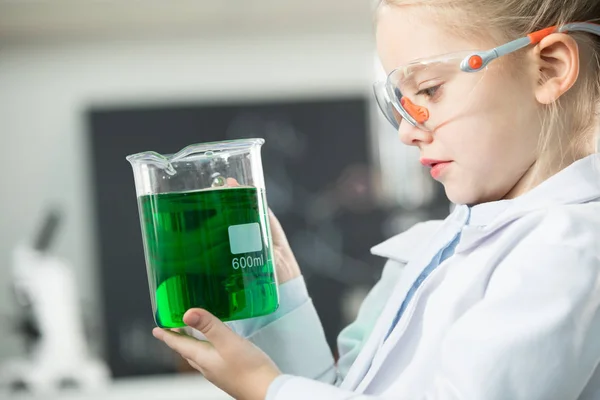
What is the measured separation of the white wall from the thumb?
400cm

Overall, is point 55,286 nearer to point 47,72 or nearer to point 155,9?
point 47,72

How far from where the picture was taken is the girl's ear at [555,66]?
3.01ft

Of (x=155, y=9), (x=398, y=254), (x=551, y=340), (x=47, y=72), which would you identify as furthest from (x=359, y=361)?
(x=47, y=72)

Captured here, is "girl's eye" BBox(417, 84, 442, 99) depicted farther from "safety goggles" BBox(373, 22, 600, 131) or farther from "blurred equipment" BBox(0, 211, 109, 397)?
"blurred equipment" BBox(0, 211, 109, 397)

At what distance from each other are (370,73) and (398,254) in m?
3.86

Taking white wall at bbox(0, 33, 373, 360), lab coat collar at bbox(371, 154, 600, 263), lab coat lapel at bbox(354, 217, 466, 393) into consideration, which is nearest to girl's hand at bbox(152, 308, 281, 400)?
lab coat lapel at bbox(354, 217, 466, 393)

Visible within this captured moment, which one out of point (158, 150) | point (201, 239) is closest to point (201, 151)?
point (201, 239)

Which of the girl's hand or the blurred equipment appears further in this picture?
the blurred equipment

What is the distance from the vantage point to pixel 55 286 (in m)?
4.64

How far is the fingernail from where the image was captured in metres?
0.87

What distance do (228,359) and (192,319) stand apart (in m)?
0.09

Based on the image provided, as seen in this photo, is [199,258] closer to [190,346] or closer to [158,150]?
[190,346]

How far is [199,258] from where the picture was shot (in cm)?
89

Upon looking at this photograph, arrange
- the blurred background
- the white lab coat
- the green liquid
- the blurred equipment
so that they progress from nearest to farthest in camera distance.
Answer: the white lab coat < the green liquid < the blurred equipment < the blurred background
